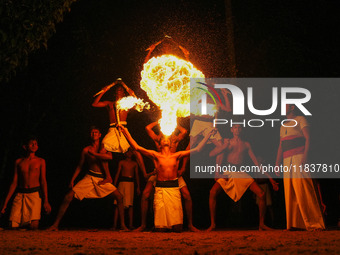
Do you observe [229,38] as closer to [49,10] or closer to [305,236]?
[49,10]

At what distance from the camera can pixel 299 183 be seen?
9.93 meters

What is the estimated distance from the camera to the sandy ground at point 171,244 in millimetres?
6883

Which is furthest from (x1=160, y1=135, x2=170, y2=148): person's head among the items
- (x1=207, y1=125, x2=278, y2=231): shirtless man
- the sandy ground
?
the sandy ground

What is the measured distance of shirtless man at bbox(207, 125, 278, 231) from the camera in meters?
10.5

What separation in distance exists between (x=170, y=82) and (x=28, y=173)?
3.80 meters

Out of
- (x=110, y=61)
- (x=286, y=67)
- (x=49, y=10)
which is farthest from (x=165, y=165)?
(x=286, y=67)

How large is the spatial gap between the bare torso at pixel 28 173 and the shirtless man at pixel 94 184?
89cm

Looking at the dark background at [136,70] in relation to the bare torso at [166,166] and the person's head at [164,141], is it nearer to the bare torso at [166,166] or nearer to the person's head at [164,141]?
the person's head at [164,141]

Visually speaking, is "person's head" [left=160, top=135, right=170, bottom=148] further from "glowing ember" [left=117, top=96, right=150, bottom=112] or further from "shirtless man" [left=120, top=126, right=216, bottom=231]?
"glowing ember" [left=117, top=96, right=150, bottom=112]

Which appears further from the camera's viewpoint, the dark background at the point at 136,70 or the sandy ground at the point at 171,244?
the dark background at the point at 136,70

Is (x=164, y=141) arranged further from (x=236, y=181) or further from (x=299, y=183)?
(x=299, y=183)

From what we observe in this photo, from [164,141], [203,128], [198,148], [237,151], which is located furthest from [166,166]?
[203,128]

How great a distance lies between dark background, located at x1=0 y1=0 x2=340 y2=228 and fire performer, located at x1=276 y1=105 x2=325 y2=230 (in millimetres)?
3631

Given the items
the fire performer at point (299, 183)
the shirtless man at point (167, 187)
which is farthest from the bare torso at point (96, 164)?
the fire performer at point (299, 183)
